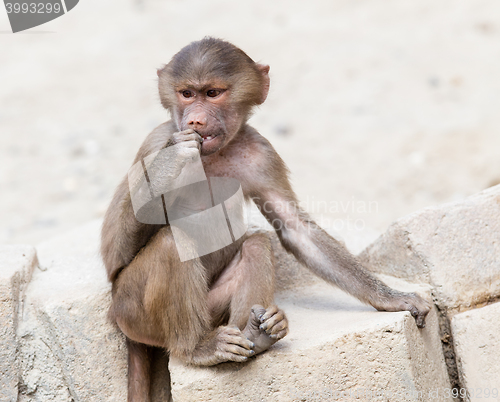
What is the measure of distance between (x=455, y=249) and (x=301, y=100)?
18.2 ft

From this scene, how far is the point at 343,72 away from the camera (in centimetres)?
895

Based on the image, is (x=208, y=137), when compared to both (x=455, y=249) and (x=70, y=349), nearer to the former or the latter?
(x=70, y=349)

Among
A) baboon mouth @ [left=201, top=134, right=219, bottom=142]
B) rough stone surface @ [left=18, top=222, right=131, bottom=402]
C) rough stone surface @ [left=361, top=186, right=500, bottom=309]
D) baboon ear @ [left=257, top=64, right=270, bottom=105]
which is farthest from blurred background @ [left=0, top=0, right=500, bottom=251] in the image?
rough stone surface @ [left=18, top=222, right=131, bottom=402]

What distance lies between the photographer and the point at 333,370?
2.77m

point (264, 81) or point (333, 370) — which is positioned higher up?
point (264, 81)

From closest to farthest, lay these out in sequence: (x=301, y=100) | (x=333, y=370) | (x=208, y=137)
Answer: (x=333, y=370)
(x=208, y=137)
(x=301, y=100)

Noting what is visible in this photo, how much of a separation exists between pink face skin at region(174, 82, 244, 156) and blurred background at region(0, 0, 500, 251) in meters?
2.75

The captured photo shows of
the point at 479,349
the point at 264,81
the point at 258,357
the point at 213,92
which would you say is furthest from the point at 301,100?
the point at 258,357

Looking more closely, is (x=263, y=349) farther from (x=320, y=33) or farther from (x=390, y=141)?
(x=320, y=33)

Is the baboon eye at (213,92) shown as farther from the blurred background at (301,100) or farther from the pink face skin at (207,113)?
the blurred background at (301,100)

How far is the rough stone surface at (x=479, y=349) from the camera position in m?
3.08

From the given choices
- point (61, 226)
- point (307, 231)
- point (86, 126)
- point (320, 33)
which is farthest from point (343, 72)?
point (307, 231)

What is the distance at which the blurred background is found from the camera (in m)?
7.02

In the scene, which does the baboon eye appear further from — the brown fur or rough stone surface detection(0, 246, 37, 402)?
rough stone surface detection(0, 246, 37, 402)
